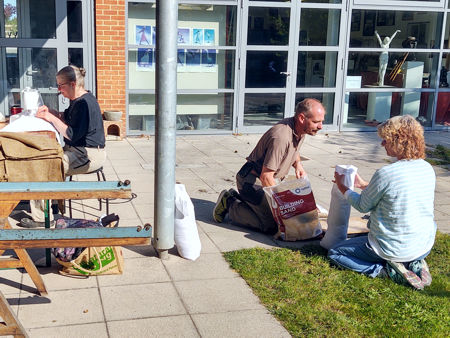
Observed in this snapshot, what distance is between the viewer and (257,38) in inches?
433

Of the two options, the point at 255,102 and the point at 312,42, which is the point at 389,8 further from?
the point at 255,102

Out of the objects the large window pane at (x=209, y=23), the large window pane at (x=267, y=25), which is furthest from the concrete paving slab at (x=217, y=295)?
the large window pane at (x=267, y=25)

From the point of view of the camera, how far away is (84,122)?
5891mm

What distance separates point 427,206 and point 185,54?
7.03 m

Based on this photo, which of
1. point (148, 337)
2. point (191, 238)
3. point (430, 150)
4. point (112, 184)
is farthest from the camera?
point (430, 150)

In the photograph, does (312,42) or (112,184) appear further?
(312,42)

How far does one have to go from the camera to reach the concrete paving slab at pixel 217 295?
13.4 ft

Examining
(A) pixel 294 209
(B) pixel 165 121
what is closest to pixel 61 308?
(B) pixel 165 121

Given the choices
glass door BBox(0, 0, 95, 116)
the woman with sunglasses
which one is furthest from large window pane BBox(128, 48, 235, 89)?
the woman with sunglasses

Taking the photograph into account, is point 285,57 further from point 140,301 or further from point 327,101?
point 140,301

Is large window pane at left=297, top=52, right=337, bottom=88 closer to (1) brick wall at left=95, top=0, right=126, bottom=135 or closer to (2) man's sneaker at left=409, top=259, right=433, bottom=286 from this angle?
(1) brick wall at left=95, top=0, right=126, bottom=135

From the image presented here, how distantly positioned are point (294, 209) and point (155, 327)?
197 centimetres

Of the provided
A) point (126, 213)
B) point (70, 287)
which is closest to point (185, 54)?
point (126, 213)

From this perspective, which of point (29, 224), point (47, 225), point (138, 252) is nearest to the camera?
point (47, 225)
